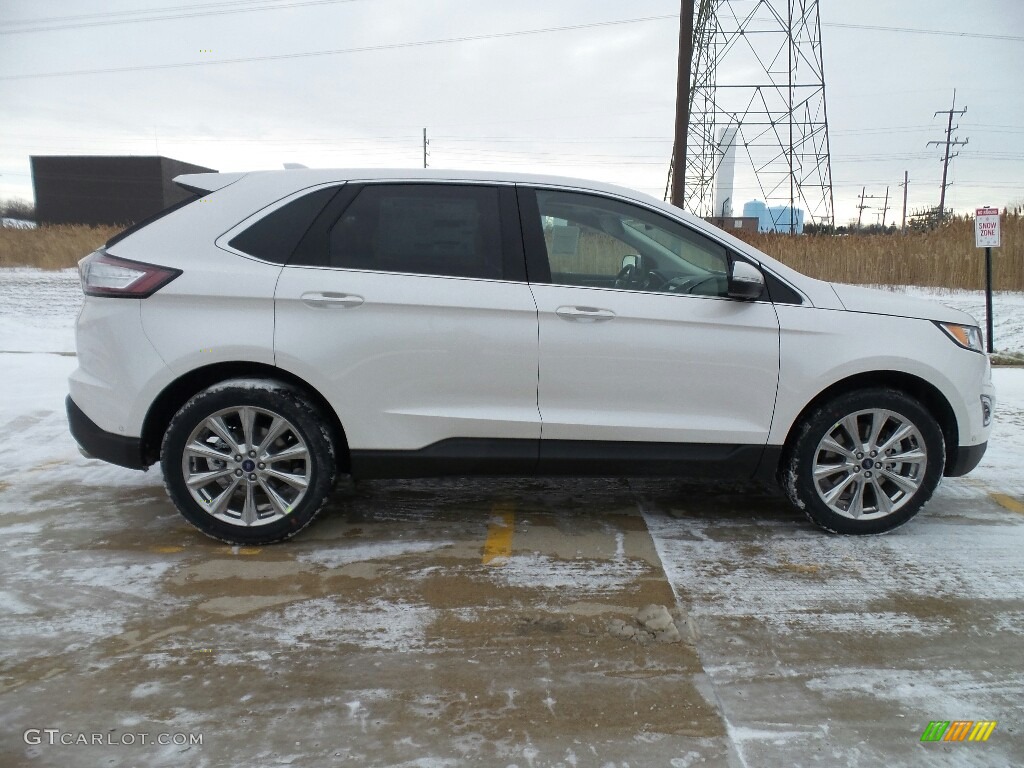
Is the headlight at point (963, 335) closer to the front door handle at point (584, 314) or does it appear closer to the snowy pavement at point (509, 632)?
the snowy pavement at point (509, 632)

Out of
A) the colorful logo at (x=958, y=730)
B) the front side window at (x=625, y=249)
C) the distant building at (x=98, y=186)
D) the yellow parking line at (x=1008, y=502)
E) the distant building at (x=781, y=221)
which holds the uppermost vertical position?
the distant building at (x=98, y=186)

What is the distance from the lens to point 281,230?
11.4 feet

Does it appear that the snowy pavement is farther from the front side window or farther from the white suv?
the front side window

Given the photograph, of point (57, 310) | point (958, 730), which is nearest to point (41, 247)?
point (57, 310)

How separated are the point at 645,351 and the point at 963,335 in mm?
1745

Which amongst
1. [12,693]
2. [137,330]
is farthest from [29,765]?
[137,330]

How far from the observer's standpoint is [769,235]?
1725 centimetres

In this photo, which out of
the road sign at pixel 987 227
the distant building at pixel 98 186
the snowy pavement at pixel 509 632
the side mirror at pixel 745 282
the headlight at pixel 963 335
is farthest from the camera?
the distant building at pixel 98 186

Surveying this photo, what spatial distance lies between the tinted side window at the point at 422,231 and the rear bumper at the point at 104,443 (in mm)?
1331

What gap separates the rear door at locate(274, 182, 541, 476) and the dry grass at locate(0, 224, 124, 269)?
16728 mm

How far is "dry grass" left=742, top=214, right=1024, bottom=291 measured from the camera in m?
12.7

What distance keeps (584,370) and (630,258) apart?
0.67 metres

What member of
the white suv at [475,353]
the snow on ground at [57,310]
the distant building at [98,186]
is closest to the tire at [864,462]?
the white suv at [475,353]

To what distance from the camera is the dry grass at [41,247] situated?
1725 centimetres
